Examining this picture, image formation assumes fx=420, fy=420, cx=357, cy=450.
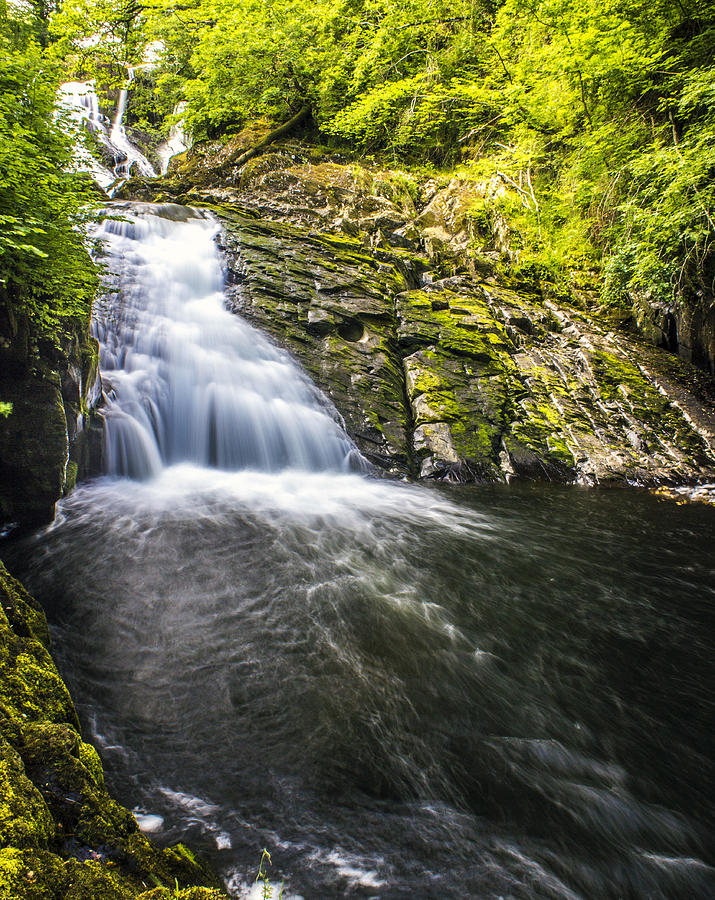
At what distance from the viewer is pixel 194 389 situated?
7.62m

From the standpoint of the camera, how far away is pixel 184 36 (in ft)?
Result: 56.1

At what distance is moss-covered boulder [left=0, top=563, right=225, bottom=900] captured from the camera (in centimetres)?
89

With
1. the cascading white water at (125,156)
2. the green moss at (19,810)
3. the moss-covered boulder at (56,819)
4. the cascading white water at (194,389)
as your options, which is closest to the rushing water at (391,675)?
the cascading white water at (194,389)

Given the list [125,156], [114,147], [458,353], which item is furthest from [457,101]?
[114,147]

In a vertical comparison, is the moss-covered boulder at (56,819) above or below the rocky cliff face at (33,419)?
below

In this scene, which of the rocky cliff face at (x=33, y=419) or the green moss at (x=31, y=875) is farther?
the rocky cliff face at (x=33, y=419)

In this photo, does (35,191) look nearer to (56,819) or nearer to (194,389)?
(56,819)

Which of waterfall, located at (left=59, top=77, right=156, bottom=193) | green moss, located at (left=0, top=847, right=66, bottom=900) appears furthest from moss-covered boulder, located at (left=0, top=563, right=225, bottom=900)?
waterfall, located at (left=59, top=77, right=156, bottom=193)

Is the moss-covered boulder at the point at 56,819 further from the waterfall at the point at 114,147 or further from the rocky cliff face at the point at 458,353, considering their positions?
the waterfall at the point at 114,147

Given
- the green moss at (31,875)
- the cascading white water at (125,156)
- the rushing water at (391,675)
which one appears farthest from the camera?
the cascading white water at (125,156)

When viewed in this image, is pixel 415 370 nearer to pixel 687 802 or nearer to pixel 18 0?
pixel 687 802

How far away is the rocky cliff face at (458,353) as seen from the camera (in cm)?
798

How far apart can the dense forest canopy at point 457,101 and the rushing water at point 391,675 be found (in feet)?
9.41

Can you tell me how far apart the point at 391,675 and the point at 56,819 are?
223 centimetres
